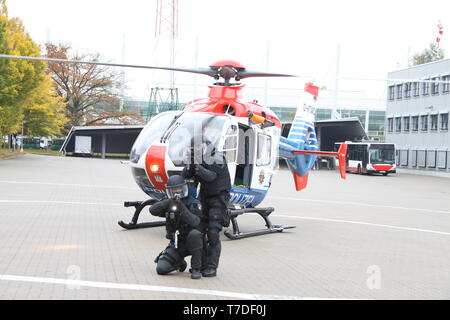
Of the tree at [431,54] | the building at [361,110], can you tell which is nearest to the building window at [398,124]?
the building at [361,110]

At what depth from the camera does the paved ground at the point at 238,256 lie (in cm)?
725

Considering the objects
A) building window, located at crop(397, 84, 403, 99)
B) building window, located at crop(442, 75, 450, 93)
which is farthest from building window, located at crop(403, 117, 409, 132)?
building window, located at crop(442, 75, 450, 93)

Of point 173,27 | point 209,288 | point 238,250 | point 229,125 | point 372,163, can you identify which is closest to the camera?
point 209,288

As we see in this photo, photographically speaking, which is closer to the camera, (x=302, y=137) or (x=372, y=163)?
(x=302, y=137)

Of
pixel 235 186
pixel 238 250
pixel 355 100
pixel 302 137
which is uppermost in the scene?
pixel 355 100

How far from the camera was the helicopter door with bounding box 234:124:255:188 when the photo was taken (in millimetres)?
12125

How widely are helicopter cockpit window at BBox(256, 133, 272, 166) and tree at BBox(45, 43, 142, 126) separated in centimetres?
5730

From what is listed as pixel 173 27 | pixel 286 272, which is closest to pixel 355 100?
pixel 173 27

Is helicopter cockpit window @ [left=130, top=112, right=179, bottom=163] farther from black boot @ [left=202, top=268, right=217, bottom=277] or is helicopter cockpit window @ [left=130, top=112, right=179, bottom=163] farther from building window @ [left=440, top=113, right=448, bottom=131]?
building window @ [left=440, top=113, right=448, bottom=131]

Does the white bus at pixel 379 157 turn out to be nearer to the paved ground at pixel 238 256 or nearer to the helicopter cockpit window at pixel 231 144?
the paved ground at pixel 238 256

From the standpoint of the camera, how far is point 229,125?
11.6 metres
